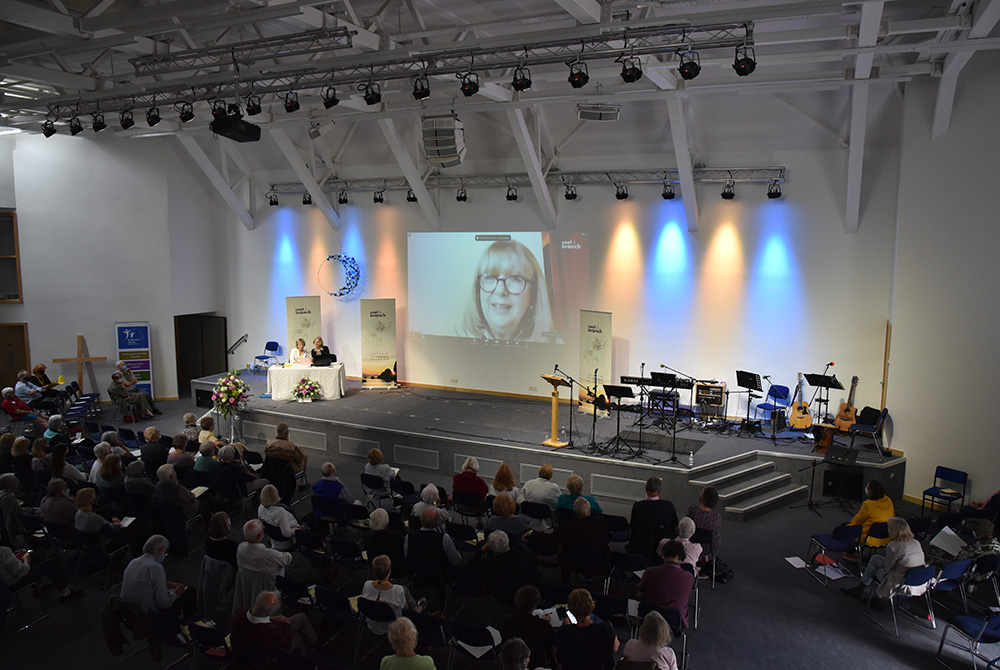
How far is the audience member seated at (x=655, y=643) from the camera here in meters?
4.29

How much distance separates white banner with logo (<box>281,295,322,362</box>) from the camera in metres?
15.0

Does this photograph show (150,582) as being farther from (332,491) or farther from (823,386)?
(823,386)

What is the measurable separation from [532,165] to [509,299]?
115 inches

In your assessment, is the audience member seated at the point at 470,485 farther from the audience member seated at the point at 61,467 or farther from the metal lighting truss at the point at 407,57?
the metal lighting truss at the point at 407,57

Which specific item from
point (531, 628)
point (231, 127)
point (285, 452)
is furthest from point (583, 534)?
Result: point (231, 127)

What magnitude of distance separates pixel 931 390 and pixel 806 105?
473 cm

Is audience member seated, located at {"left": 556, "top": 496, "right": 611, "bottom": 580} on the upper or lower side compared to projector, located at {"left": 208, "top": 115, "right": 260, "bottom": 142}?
lower

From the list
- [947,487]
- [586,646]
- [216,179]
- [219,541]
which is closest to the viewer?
[586,646]

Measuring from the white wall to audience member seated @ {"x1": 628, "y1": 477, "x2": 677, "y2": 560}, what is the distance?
4617 millimetres

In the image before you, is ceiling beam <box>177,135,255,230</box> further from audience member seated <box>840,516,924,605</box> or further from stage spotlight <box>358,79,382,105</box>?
audience member seated <box>840,516,924,605</box>

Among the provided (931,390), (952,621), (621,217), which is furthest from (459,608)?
(621,217)

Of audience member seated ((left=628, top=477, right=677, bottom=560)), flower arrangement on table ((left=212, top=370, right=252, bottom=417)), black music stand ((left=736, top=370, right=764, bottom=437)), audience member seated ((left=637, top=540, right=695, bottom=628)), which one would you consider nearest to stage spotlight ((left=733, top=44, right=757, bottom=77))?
audience member seated ((left=628, top=477, right=677, bottom=560))

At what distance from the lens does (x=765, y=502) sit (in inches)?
353

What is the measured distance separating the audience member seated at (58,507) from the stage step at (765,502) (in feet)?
25.4
